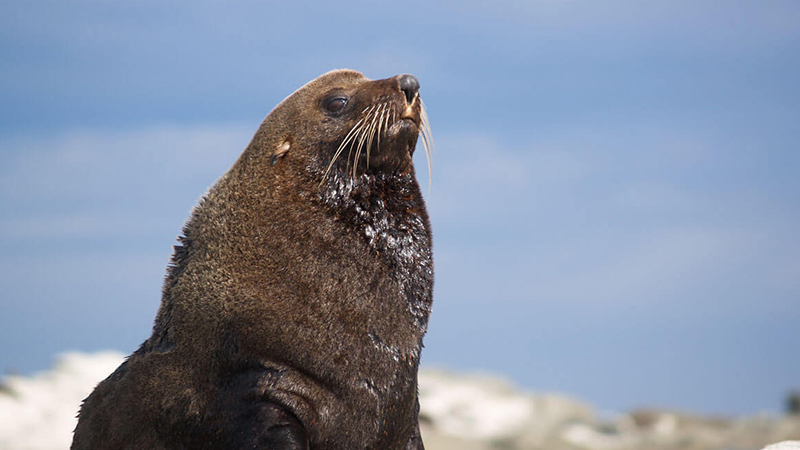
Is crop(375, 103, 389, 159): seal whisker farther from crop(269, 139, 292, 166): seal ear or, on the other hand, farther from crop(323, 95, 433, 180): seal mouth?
crop(269, 139, 292, 166): seal ear

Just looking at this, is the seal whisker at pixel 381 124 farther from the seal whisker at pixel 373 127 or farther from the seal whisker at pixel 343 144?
the seal whisker at pixel 343 144

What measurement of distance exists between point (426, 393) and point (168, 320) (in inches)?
519

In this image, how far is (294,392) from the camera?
597 centimetres

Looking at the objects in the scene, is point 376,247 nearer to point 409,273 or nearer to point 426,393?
point 409,273

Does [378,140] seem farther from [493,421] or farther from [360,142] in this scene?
[493,421]

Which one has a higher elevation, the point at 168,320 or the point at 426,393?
the point at 426,393

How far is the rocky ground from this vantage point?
15156 millimetres

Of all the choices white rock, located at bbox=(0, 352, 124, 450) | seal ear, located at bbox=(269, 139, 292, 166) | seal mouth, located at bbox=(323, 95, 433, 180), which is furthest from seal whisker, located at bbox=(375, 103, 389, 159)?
white rock, located at bbox=(0, 352, 124, 450)

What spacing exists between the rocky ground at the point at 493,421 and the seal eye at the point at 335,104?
29.5 ft

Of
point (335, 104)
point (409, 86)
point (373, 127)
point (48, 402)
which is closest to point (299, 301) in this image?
point (373, 127)

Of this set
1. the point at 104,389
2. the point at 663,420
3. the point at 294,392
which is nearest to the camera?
the point at 294,392

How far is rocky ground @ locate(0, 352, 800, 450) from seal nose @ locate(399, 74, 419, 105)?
9.08 meters

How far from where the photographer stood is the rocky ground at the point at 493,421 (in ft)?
49.7

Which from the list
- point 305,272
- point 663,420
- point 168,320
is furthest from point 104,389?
point 663,420
